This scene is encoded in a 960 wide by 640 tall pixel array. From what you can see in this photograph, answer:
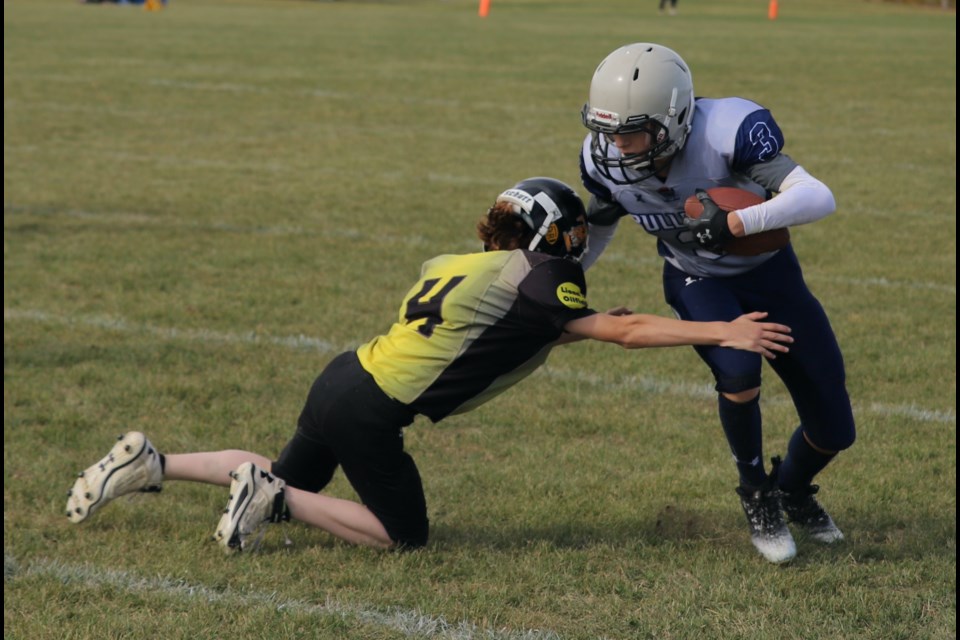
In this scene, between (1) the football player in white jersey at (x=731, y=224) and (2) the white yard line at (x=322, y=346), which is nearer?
(1) the football player in white jersey at (x=731, y=224)

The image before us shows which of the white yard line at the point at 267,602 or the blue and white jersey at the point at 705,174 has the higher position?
the blue and white jersey at the point at 705,174

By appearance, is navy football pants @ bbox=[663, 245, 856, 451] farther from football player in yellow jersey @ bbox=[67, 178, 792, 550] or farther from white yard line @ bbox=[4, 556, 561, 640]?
white yard line @ bbox=[4, 556, 561, 640]

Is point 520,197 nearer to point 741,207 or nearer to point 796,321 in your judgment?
point 741,207

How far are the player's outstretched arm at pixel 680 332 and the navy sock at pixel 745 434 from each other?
27cm

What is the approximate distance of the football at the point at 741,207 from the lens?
4.11m

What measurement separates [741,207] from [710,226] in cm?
16

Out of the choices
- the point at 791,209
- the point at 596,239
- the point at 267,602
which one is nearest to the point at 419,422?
the point at 596,239

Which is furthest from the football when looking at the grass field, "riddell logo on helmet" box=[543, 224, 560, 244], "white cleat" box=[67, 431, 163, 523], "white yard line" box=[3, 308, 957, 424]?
"white cleat" box=[67, 431, 163, 523]

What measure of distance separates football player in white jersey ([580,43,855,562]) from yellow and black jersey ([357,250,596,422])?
0.49 meters

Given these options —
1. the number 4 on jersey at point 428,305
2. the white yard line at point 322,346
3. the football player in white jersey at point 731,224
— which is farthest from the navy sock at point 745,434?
the white yard line at point 322,346

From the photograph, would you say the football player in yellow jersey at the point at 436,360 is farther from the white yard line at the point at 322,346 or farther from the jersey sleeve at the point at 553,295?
the white yard line at the point at 322,346

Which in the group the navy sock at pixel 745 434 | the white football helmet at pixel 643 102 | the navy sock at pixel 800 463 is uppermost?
the white football helmet at pixel 643 102

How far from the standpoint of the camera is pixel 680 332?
3.95 metres

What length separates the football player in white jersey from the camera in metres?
4.06
